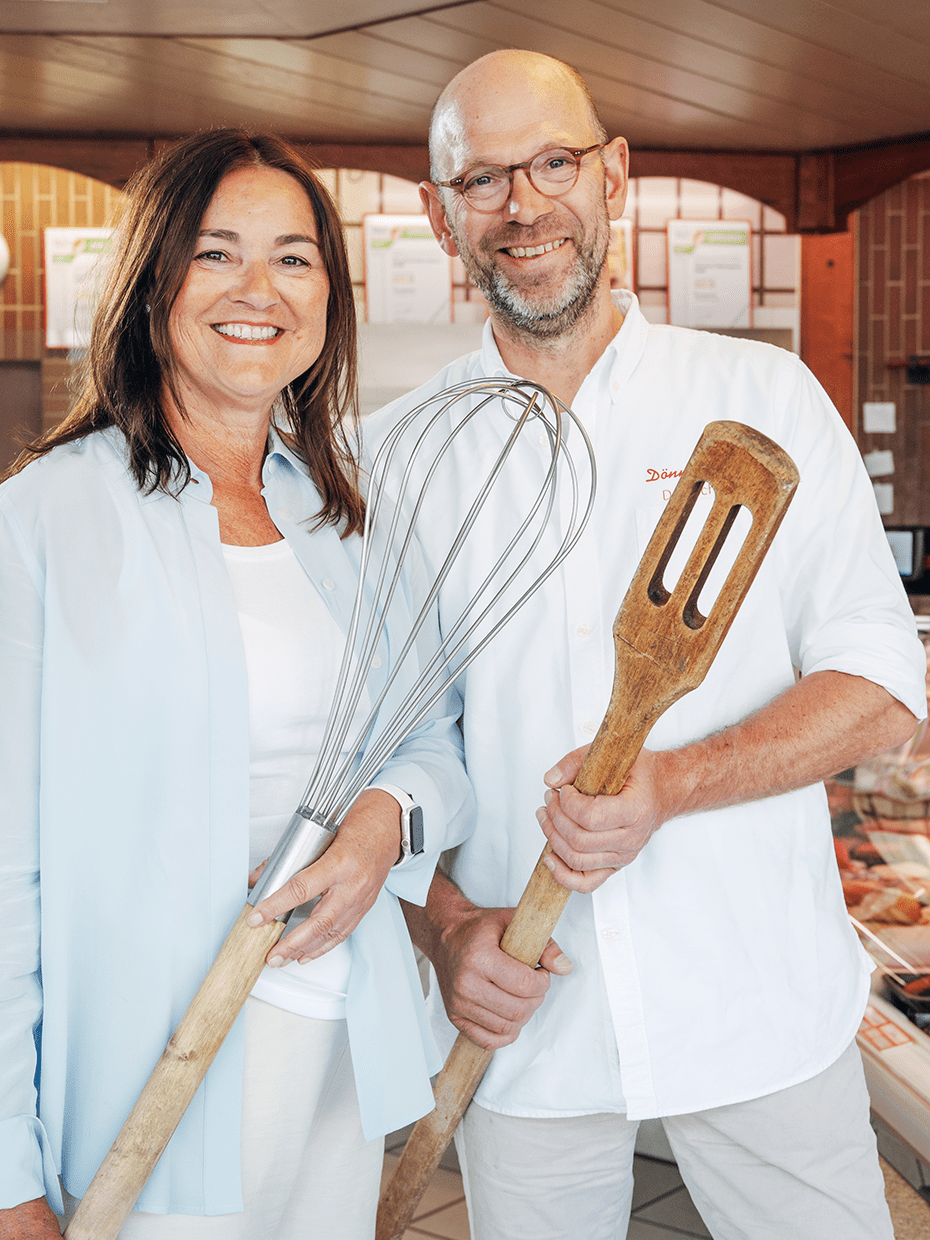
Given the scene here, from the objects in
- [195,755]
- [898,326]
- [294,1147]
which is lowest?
[294,1147]

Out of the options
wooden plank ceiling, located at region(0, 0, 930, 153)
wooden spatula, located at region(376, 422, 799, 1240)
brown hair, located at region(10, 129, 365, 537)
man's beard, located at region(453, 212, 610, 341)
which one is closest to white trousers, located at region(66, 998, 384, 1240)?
wooden spatula, located at region(376, 422, 799, 1240)

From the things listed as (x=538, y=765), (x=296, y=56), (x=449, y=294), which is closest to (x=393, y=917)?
(x=538, y=765)

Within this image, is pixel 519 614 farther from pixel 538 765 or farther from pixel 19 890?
pixel 19 890

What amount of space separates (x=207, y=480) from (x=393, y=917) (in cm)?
45

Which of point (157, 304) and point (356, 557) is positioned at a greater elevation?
point (157, 304)

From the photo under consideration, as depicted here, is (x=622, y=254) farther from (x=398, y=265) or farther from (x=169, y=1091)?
(x=169, y=1091)

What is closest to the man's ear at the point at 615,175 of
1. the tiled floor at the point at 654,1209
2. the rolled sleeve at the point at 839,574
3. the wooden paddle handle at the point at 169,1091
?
the rolled sleeve at the point at 839,574

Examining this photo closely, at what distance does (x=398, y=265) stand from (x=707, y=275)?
1.23 m

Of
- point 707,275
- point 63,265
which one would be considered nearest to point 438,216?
point 707,275

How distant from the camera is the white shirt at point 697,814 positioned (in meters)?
1.17

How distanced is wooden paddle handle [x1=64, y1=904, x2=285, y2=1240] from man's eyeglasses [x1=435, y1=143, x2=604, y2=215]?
827 millimetres

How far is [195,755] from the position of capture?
978 millimetres

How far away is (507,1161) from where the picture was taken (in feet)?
4.02

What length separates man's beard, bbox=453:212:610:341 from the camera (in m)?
1.26
